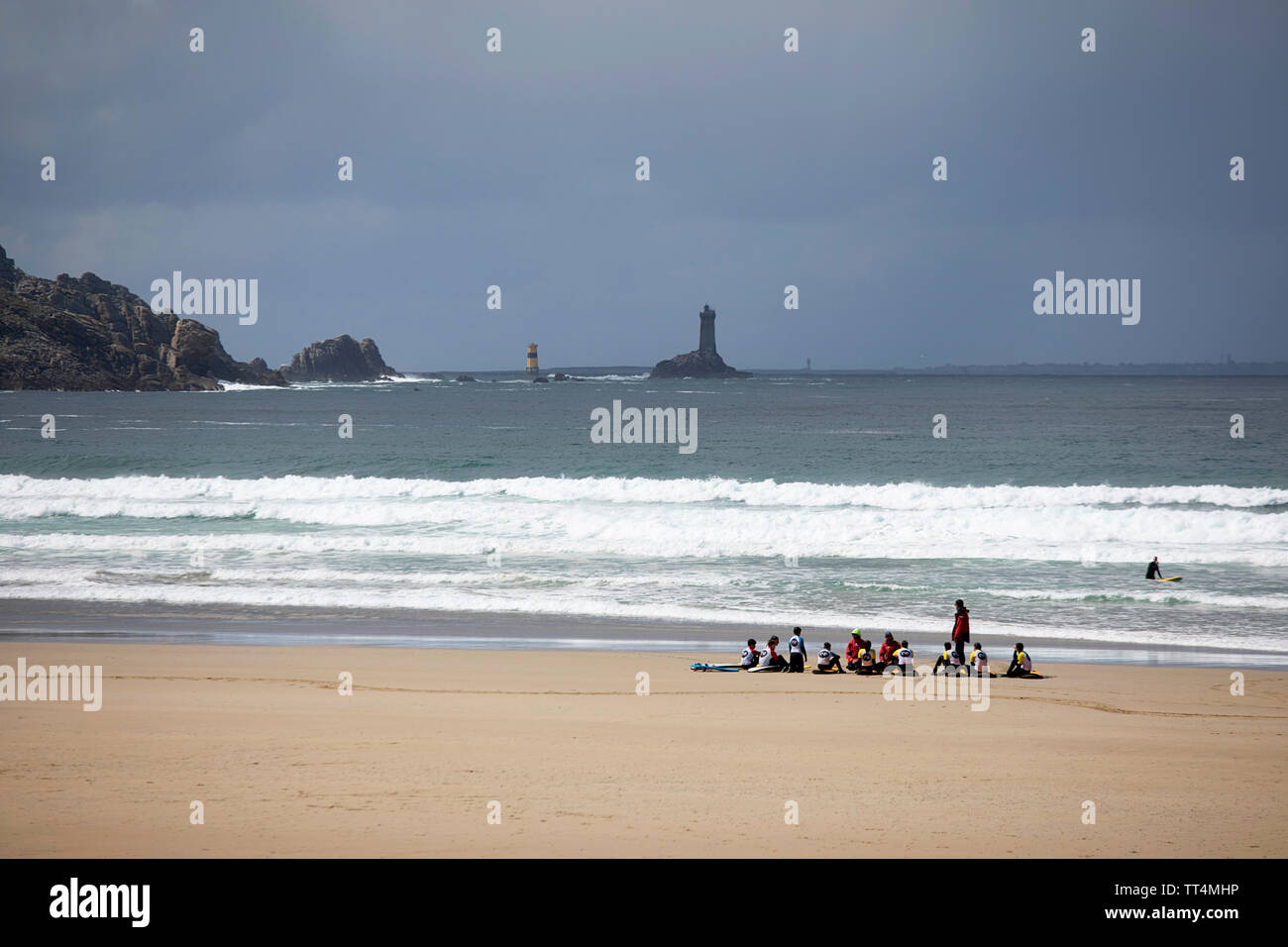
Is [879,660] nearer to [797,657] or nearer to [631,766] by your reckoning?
[797,657]

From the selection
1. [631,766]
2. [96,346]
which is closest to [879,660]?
[631,766]

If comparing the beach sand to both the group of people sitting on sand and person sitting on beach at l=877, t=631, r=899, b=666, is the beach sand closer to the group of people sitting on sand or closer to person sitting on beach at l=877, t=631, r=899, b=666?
the group of people sitting on sand

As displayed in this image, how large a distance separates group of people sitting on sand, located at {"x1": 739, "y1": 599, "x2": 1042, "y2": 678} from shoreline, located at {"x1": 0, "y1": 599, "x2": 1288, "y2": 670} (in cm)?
87

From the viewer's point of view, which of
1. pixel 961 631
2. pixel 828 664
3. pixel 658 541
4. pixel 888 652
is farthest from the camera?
pixel 658 541

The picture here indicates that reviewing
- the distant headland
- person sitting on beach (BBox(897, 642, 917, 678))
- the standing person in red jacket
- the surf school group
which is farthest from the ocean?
the distant headland

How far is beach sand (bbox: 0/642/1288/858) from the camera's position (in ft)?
21.4

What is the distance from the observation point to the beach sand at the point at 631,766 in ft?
21.4

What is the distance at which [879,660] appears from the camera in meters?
13.1

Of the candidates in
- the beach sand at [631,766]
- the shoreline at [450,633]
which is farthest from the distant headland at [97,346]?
the beach sand at [631,766]

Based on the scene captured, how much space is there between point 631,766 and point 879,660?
5.97m

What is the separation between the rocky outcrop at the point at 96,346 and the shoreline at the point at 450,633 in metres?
136

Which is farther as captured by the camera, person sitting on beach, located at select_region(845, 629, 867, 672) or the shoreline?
the shoreline

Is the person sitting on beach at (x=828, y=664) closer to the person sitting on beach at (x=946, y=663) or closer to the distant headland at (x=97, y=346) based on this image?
the person sitting on beach at (x=946, y=663)

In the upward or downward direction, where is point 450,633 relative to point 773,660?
upward
